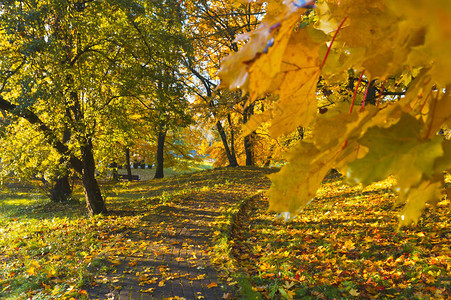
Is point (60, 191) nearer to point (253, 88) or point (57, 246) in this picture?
point (57, 246)

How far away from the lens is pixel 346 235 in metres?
5.46

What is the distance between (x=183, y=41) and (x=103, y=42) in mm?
2292

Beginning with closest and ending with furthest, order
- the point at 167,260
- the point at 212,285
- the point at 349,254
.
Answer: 1. the point at 212,285
2. the point at 349,254
3. the point at 167,260

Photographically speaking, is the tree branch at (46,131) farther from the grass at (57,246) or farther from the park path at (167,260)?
the park path at (167,260)

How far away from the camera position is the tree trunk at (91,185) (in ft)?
27.5

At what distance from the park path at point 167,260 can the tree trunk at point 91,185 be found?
5.18 feet


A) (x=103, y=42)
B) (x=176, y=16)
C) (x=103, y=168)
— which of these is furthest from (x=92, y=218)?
(x=176, y=16)

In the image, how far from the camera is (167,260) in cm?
485

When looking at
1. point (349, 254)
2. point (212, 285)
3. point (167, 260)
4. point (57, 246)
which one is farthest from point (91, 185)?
point (349, 254)

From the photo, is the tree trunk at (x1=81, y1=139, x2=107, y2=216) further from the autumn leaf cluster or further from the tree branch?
the autumn leaf cluster

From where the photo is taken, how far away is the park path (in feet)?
12.5

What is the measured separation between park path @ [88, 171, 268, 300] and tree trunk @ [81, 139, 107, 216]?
158 cm

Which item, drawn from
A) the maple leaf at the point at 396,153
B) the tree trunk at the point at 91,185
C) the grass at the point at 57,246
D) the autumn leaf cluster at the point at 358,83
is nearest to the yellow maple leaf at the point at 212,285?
the grass at the point at 57,246

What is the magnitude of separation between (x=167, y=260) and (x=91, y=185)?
4.82 m
